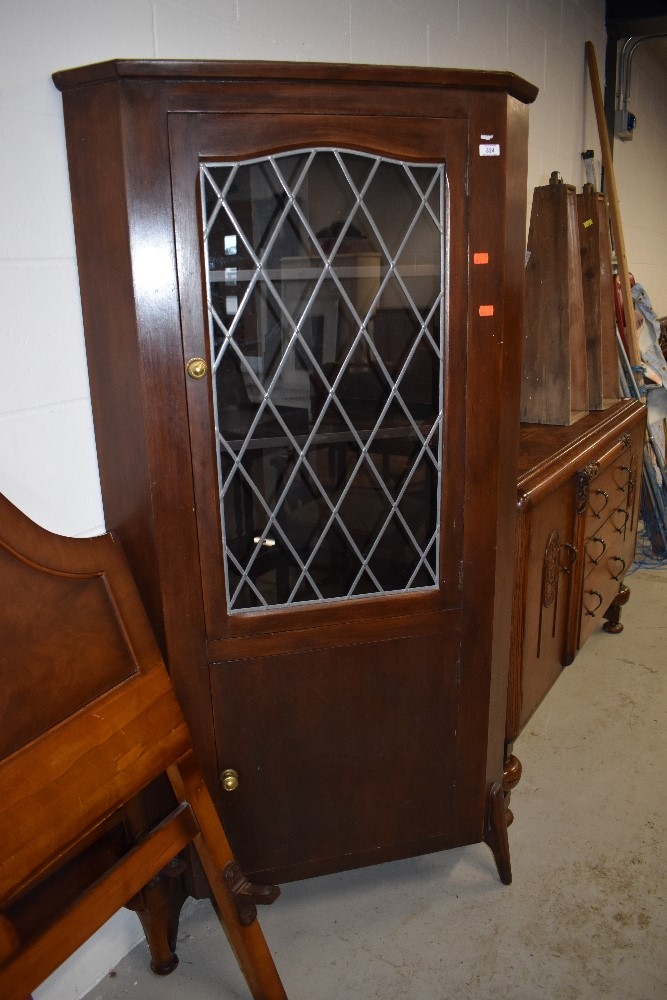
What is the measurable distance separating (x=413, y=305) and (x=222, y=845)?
1.01 m

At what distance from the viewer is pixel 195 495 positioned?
4.19ft

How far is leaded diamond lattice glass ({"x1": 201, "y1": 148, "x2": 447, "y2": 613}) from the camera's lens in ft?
4.04

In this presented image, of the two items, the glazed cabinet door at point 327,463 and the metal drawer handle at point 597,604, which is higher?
the glazed cabinet door at point 327,463

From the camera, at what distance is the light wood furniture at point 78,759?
1007mm

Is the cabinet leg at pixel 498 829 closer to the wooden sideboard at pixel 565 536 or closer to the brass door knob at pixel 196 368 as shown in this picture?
the wooden sideboard at pixel 565 536

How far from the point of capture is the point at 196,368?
1.21 metres

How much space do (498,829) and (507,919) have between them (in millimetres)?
180

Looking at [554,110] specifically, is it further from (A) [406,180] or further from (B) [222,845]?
(B) [222,845]

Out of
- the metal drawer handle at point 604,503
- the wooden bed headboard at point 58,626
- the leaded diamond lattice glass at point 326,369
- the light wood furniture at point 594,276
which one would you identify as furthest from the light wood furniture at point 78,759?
the light wood furniture at point 594,276

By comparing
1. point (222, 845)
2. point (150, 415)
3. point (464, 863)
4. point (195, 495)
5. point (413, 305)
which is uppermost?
point (413, 305)

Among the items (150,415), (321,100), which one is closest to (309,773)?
(150,415)

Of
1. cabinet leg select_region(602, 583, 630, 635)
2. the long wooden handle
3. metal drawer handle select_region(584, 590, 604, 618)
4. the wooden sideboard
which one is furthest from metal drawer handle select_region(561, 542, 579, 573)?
the long wooden handle

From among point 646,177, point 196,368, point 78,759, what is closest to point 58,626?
point 78,759

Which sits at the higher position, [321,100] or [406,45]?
[406,45]
